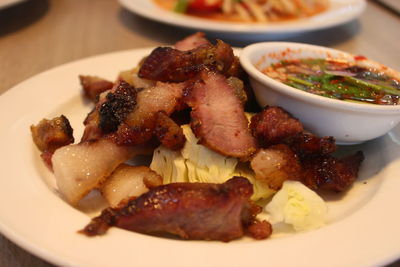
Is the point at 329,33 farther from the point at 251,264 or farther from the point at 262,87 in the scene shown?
the point at 251,264

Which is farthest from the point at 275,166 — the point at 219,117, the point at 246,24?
the point at 246,24

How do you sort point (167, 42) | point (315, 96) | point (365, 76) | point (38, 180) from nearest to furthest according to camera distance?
1. point (38, 180)
2. point (315, 96)
3. point (365, 76)
4. point (167, 42)

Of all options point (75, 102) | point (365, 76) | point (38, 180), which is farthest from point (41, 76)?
point (365, 76)

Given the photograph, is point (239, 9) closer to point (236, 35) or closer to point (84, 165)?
point (236, 35)

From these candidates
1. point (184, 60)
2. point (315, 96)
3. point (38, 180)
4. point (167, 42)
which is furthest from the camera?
point (167, 42)

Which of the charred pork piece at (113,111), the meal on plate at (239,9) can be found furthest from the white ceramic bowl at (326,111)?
the meal on plate at (239,9)

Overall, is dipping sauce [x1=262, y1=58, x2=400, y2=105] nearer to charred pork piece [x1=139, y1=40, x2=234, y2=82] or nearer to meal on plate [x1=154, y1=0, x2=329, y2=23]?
charred pork piece [x1=139, y1=40, x2=234, y2=82]

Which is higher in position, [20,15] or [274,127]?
[274,127]

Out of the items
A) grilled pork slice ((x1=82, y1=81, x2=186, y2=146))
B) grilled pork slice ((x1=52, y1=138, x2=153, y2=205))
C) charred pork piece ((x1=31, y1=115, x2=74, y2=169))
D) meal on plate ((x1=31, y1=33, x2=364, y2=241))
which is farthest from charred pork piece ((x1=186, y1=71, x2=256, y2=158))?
charred pork piece ((x1=31, y1=115, x2=74, y2=169))
